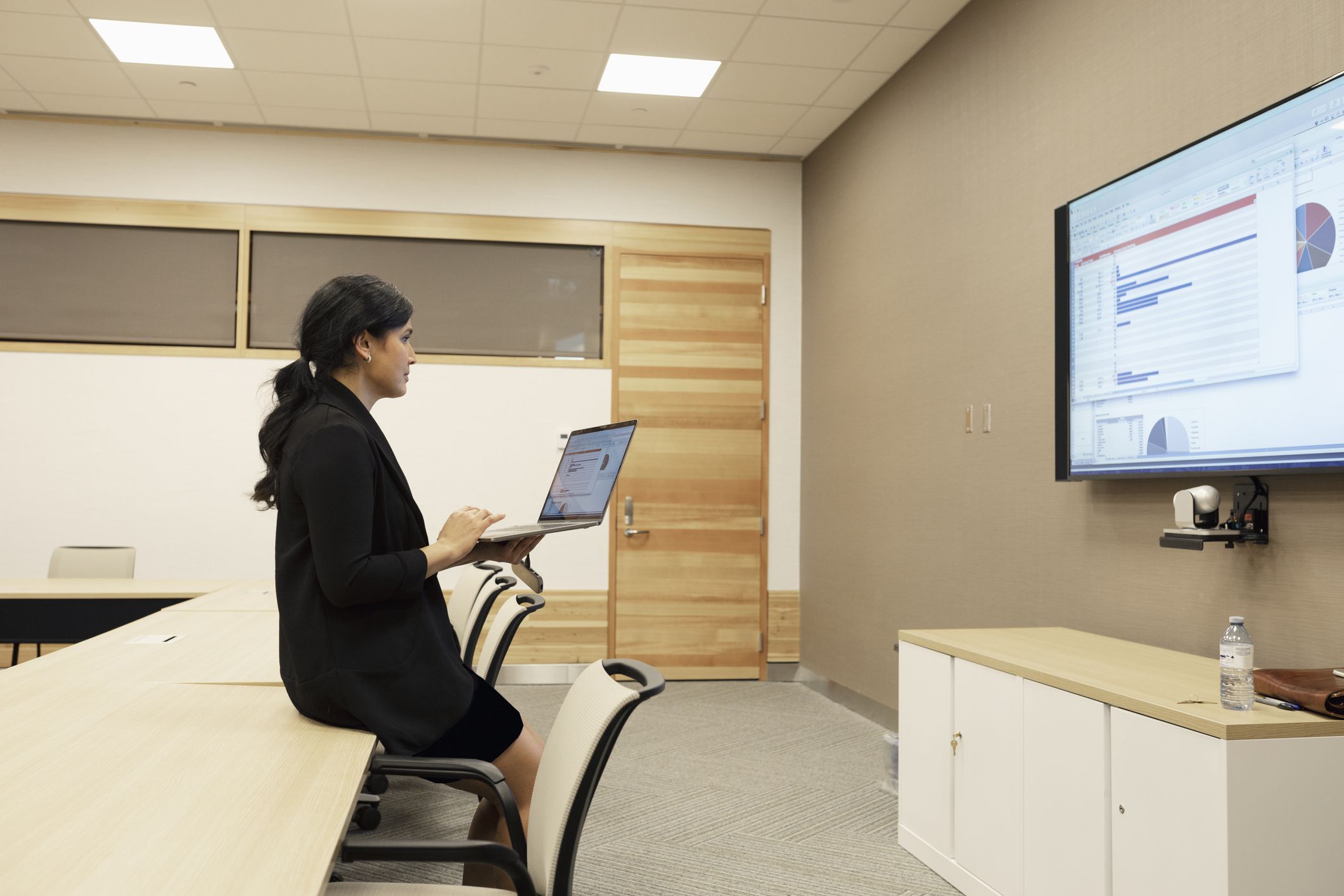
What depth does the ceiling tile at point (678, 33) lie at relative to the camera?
4.34 meters

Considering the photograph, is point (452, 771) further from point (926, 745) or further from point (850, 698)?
point (850, 698)

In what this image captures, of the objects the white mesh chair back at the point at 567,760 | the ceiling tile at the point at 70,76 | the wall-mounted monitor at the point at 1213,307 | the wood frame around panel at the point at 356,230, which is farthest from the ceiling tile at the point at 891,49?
the white mesh chair back at the point at 567,760

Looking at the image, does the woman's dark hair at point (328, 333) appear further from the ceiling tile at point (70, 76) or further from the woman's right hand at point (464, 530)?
the ceiling tile at point (70, 76)

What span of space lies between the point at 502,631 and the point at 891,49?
3355 millimetres

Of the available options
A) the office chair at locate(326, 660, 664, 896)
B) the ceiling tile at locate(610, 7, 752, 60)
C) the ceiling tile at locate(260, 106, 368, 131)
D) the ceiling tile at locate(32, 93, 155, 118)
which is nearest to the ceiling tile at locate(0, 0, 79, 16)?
the ceiling tile at locate(32, 93, 155, 118)

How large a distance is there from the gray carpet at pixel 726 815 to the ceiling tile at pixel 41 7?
3633 mm

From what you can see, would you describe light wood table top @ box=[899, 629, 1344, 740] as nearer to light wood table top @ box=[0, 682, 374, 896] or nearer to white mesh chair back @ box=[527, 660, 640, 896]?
white mesh chair back @ box=[527, 660, 640, 896]

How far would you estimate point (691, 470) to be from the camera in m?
6.09

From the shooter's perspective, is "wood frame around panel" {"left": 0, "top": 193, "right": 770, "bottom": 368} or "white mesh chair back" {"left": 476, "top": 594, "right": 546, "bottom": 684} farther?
"wood frame around panel" {"left": 0, "top": 193, "right": 770, "bottom": 368}

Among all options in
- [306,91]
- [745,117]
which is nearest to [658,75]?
[745,117]

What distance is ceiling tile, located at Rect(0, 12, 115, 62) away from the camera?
14.5ft

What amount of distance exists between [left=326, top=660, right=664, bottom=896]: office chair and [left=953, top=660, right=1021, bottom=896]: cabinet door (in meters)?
1.38

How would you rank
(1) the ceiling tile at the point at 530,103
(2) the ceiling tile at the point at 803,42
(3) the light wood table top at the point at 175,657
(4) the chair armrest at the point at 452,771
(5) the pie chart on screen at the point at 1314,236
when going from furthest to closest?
(1) the ceiling tile at the point at 530,103, (2) the ceiling tile at the point at 803,42, (3) the light wood table top at the point at 175,657, (5) the pie chart on screen at the point at 1314,236, (4) the chair armrest at the point at 452,771

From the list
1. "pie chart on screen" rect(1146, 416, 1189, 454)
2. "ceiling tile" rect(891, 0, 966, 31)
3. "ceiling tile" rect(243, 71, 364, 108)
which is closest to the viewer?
"pie chart on screen" rect(1146, 416, 1189, 454)
